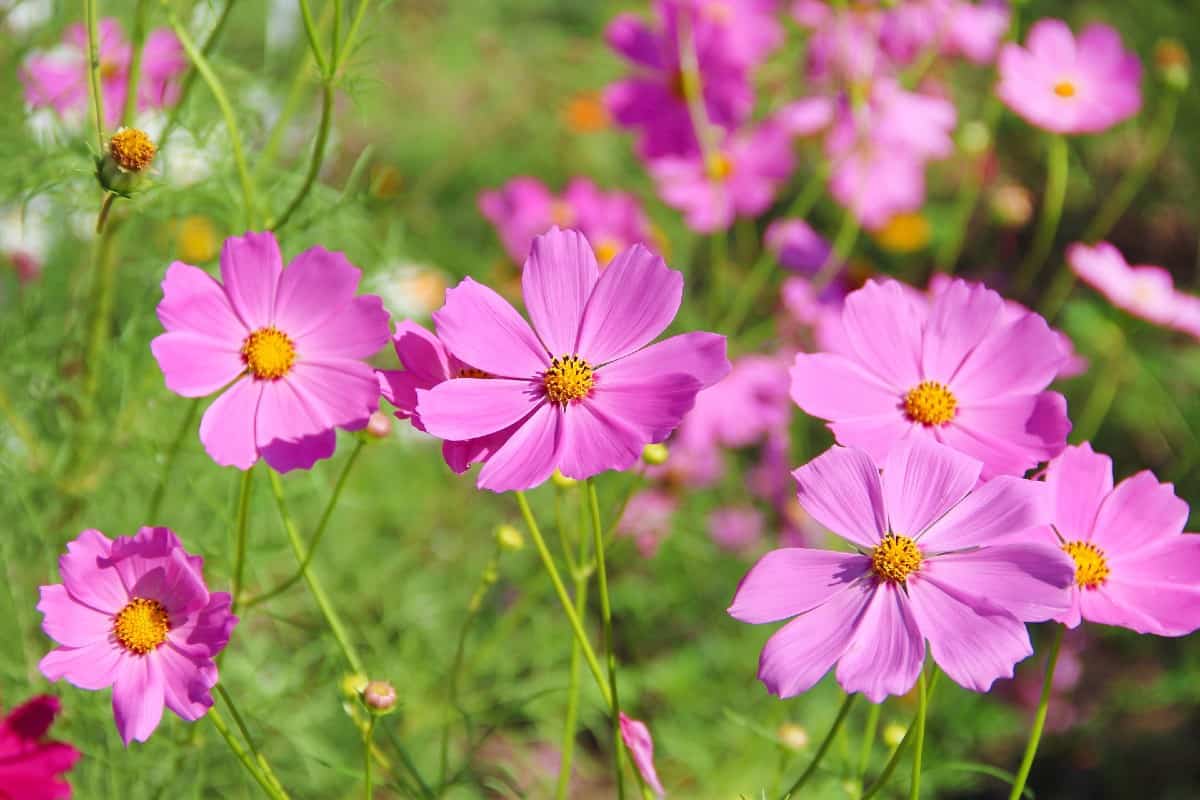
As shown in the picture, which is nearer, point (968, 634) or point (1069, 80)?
point (968, 634)

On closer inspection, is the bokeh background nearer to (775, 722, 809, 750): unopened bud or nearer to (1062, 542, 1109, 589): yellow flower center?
(775, 722, 809, 750): unopened bud

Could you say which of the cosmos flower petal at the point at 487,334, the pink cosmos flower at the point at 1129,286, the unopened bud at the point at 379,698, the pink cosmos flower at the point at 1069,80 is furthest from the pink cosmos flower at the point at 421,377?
the pink cosmos flower at the point at 1069,80

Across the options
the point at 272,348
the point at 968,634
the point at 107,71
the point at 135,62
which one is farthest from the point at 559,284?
the point at 107,71

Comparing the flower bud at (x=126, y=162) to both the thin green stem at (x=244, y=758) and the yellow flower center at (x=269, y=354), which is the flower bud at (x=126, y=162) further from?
the thin green stem at (x=244, y=758)

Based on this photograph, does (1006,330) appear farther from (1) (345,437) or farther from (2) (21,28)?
(2) (21,28)

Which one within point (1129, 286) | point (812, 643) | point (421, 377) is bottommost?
point (812, 643)

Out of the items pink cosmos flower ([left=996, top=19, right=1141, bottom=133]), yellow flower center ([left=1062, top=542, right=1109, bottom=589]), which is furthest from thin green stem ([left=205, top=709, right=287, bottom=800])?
pink cosmos flower ([left=996, top=19, right=1141, bottom=133])

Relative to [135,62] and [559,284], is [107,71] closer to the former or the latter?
[135,62]
